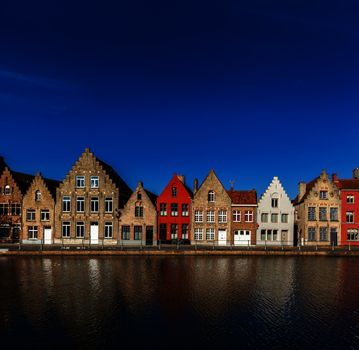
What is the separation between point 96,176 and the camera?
56750mm

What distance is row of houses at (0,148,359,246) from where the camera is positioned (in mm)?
55688

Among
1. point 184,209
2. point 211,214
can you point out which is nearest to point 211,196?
point 211,214

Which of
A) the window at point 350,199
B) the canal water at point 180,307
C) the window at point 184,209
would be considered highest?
the window at point 350,199

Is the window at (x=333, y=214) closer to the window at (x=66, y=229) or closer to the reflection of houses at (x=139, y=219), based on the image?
the reflection of houses at (x=139, y=219)

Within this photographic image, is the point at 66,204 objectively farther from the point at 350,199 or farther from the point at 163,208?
the point at 350,199

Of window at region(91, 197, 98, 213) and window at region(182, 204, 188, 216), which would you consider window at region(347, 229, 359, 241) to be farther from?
window at region(91, 197, 98, 213)

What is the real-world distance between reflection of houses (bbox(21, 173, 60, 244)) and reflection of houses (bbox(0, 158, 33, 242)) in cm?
117

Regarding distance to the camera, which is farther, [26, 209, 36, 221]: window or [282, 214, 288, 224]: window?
[26, 209, 36, 221]: window

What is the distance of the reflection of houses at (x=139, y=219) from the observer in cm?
5541

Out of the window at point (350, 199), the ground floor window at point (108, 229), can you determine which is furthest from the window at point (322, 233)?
the ground floor window at point (108, 229)

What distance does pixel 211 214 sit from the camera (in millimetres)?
55938

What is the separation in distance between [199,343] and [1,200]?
50.6 meters

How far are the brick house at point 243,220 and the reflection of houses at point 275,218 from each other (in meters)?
1.07

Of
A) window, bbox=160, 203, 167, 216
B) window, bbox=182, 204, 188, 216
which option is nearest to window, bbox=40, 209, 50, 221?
window, bbox=160, 203, 167, 216
